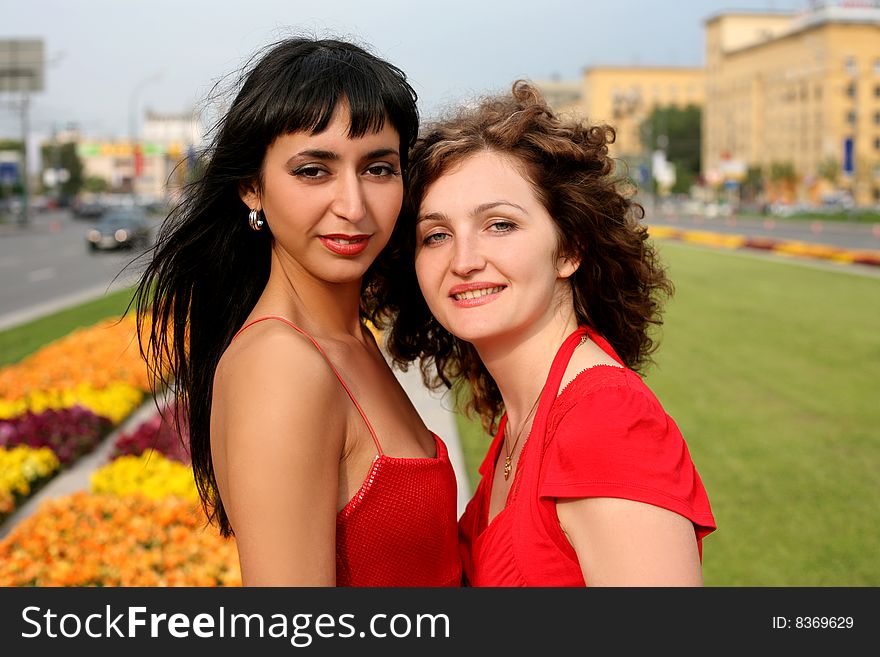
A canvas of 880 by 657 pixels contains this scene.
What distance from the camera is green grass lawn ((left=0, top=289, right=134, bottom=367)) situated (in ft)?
42.5

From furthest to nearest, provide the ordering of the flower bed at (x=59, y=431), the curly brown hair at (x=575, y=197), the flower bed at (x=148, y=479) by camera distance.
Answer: the flower bed at (x=59, y=431), the flower bed at (x=148, y=479), the curly brown hair at (x=575, y=197)

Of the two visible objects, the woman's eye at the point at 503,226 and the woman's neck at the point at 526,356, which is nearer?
the woman's eye at the point at 503,226

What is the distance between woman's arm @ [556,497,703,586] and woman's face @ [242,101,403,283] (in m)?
0.78

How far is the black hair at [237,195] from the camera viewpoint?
2.28m

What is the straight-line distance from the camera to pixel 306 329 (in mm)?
2402

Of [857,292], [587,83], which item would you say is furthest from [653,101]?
[857,292]

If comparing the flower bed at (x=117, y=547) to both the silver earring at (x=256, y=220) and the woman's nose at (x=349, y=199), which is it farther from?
the woman's nose at (x=349, y=199)

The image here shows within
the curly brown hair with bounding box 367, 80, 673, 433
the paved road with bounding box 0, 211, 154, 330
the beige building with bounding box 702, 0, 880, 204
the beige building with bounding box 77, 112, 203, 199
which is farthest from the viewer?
the beige building with bounding box 702, 0, 880, 204

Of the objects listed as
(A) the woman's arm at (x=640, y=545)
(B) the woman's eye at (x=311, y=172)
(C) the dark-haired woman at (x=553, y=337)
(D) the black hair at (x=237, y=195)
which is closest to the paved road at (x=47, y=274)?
(D) the black hair at (x=237, y=195)

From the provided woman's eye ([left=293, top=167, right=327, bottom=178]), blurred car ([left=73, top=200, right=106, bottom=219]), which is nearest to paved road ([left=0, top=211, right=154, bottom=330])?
woman's eye ([left=293, top=167, right=327, bottom=178])

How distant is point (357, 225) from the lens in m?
2.36

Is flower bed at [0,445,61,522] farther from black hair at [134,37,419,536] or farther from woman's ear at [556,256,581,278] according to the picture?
woman's ear at [556,256,581,278]
